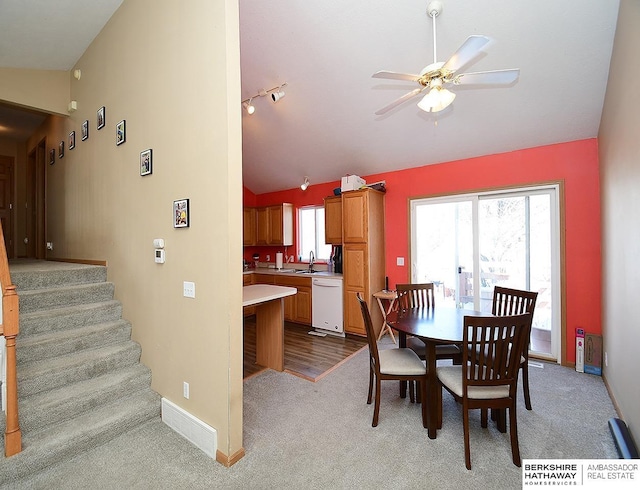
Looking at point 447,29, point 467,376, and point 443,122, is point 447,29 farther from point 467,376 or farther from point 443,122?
point 467,376

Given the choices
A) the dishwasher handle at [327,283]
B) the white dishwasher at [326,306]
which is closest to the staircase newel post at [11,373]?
the white dishwasher at [326,306]

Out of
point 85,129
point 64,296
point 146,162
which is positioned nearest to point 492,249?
point 146,162

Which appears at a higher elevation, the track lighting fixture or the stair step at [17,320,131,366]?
the track lighting fixture

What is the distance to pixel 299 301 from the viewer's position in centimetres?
515

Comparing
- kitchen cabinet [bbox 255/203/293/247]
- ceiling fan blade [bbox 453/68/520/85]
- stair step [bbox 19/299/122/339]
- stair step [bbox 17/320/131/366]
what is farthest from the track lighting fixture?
stair step [bbox 17/320/131/366]

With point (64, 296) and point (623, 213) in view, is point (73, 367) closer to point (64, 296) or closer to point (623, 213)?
point (64, 296)

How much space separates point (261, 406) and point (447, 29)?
12.1ft

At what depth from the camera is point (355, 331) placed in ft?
14.5

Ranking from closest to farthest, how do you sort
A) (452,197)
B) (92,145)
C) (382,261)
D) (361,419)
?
(361,419) < (92,145) < (452,197) < (382,261)

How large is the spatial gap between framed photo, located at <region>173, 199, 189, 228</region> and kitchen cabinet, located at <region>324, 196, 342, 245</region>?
308 cm

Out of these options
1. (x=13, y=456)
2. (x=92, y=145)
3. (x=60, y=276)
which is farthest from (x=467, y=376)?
(x=92, y=145)

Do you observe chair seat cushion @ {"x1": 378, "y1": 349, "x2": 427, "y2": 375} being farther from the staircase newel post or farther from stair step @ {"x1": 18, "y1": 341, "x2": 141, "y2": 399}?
the staircase newel post

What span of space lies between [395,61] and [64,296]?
394cm

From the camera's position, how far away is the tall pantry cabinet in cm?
438
